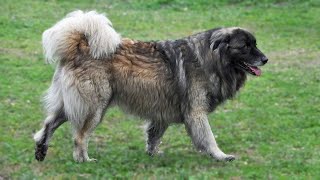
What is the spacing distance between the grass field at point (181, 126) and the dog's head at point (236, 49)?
1047 mm

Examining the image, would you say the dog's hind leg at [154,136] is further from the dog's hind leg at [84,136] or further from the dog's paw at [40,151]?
the dog's paw at [40,151]

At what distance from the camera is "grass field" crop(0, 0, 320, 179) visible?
688 centimetres

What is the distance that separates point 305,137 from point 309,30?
8.41 meters

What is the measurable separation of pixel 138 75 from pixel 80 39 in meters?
0.74

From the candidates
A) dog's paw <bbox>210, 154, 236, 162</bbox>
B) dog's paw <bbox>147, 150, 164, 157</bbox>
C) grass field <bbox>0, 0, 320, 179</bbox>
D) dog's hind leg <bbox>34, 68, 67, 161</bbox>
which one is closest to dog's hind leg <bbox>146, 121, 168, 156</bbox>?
dog's paw <bbox>147, 150, 164, 157</bbox>

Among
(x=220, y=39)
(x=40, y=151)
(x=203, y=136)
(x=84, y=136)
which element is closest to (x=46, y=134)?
(x=40, y=151)

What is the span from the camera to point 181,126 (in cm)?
906

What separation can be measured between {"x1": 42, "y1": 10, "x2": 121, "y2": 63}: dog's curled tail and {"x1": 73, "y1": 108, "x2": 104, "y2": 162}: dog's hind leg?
65cm

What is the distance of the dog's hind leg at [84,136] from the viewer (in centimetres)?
716

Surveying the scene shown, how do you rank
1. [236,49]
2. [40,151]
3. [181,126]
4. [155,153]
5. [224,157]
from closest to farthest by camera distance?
1. [40,151]
2. [224,157]
3. [236,49]
4. [155,153]
5. [181,126]

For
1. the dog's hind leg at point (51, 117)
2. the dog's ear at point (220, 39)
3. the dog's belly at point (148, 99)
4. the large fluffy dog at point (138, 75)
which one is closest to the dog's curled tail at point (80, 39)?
the large fluffy dog at point (138, 75)

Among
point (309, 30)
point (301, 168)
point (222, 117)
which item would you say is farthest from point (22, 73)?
point (309, 30)

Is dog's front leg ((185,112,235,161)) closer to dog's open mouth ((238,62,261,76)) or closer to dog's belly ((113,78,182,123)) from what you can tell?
dog's belly ((113,78,182,123))

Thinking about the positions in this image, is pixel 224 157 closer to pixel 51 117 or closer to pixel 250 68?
pixel 250 68
